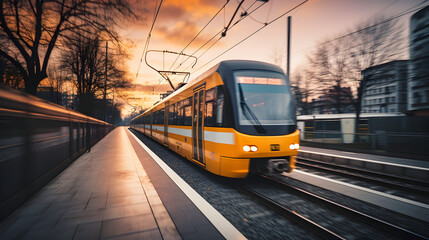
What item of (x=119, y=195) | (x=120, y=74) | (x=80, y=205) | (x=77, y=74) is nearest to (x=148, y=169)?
(x=119, y=195)

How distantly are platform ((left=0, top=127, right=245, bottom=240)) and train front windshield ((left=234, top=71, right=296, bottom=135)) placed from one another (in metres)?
2.06

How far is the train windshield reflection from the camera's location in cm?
501

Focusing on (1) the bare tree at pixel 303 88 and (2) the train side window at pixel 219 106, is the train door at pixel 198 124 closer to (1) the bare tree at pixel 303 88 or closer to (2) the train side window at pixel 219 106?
(2) the train side window at pixel 219 106

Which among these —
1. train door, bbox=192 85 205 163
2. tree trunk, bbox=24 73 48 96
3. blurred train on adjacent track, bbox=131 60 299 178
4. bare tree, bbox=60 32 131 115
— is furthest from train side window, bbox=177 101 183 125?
bare tree, bbox=60 32 131 115

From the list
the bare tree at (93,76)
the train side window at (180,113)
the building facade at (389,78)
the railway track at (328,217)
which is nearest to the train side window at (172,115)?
the train side window at (180,113)

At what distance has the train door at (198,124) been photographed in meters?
6.32

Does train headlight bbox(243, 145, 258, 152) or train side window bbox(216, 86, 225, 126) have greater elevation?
train side window bbox(216, 86, 225, 126)

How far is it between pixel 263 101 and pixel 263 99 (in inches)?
1.9

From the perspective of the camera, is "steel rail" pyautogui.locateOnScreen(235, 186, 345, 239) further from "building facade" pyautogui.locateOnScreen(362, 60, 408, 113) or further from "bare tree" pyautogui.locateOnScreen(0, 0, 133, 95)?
"building facade" pyautogui.locateOnScreen(362, 60, 408, 113)

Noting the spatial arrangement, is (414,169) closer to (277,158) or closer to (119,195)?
(277,158)

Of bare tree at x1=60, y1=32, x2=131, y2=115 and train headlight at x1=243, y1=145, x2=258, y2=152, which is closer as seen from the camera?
train headlight at x1=243, y1=145, x2=258, y2=152

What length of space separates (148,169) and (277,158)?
3921 millimetres

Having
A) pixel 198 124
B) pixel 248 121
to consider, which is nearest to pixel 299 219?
pixel 248 121

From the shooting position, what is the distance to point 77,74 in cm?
2080
